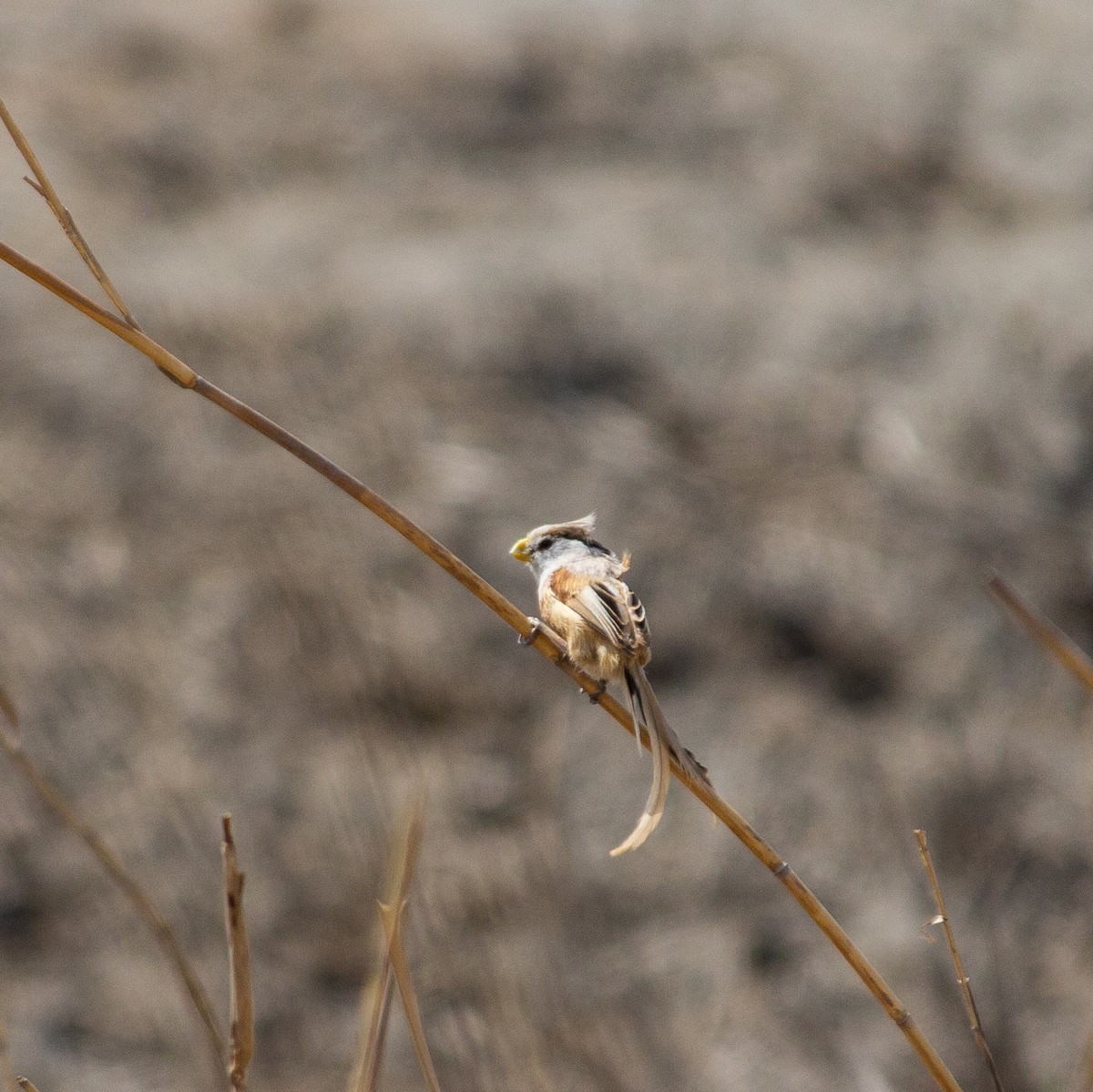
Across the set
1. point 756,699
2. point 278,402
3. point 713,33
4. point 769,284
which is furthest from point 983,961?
point 713,33

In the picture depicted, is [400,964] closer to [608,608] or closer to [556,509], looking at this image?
[608,608]

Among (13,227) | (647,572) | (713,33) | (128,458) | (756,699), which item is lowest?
(756,699)

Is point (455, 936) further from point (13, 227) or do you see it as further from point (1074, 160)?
point (1074, 160)

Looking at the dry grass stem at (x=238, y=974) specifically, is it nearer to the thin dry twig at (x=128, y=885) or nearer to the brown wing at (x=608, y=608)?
the thin dry twig at (x=128, y=885)

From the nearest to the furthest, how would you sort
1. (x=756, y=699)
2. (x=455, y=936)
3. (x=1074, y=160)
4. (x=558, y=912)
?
(x=455, y=936) < (x=558, y=912) < (x=756, y=699) < (x=1074, y=160)

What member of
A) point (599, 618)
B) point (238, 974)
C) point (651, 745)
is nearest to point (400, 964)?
point (238, 974)

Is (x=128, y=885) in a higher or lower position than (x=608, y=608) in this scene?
lower
